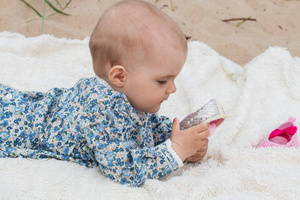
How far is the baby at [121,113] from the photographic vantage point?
4.67 ft

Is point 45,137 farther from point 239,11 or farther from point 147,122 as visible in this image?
point 239,11

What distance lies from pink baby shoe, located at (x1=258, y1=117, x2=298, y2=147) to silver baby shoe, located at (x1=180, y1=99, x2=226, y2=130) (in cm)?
33

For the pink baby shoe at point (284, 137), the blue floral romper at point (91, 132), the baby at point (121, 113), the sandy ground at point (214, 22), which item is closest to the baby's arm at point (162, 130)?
the blue floral romper at point (91, 132)

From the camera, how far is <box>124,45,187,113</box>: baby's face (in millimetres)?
1438

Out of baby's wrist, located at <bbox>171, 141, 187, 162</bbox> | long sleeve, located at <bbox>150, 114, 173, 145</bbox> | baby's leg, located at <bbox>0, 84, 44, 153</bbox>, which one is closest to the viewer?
baby's wrist, located at <bbox>171, 141, 187, 162</bbox>

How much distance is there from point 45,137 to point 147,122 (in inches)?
15.4

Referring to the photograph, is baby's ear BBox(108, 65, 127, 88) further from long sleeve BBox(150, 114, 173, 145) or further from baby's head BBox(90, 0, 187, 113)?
long sleeve BBox(150, 114, 173, 145)

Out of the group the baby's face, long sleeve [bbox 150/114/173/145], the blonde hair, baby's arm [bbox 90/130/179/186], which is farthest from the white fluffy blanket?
the blonde hair

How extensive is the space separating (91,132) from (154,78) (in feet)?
0.94

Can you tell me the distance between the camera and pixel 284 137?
1.86m

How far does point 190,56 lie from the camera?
2.50 m

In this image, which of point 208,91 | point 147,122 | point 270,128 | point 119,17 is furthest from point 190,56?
point 119,17

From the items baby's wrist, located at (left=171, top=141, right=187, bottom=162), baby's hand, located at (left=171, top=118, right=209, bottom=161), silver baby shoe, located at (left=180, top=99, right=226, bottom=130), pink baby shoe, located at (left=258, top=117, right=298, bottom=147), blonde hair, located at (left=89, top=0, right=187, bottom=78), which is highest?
blonde hair, located at (left=89, top=0, right=187, bottom=78)

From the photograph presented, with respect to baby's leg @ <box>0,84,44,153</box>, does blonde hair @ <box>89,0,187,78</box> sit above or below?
above
